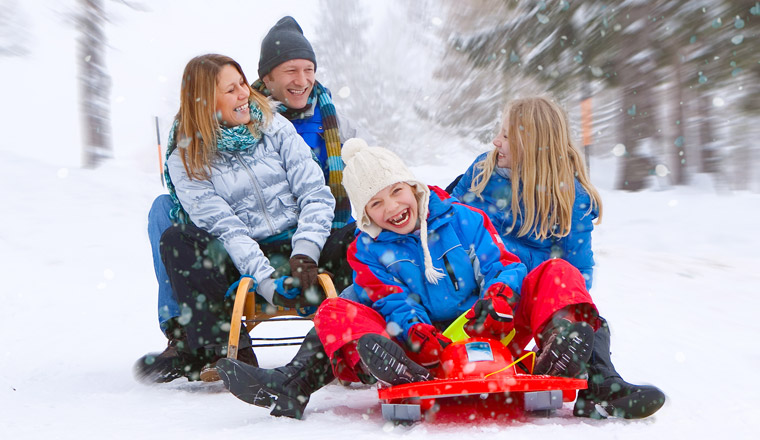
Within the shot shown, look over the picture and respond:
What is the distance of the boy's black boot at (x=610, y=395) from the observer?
6.43 ft

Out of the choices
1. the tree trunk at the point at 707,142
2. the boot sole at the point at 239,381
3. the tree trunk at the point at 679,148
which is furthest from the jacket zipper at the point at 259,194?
the tree trunk at the point at 679,148

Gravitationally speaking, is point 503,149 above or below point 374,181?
above

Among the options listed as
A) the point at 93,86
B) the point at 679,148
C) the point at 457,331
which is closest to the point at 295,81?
the point at 457,331

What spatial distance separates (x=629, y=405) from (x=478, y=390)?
0.45 metres

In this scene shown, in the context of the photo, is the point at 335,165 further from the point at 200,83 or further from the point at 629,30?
the point at 629,30

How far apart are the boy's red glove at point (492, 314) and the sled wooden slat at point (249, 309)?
0.63m

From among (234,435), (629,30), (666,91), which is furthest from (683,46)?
(234,435)

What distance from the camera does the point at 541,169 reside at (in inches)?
117

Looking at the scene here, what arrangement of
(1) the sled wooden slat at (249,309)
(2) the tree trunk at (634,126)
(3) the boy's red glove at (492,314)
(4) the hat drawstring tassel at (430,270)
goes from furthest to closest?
(2) the tree trunk at (634,126)
(1) the sled wooden slat at (249,309)
(4) the hat drawstring tassel at (430,270)
(3) the boy's red glove at (492,314)

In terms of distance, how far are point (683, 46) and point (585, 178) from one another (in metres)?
5.61

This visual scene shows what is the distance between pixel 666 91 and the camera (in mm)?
10211

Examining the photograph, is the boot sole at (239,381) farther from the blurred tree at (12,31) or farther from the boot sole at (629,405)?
the blurred tree at (12,31)

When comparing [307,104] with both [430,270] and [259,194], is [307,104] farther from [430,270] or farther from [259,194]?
[430,270]

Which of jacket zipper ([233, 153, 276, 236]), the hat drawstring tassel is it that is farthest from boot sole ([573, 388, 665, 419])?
jacket zipper ([233, 153, 276, 236])
